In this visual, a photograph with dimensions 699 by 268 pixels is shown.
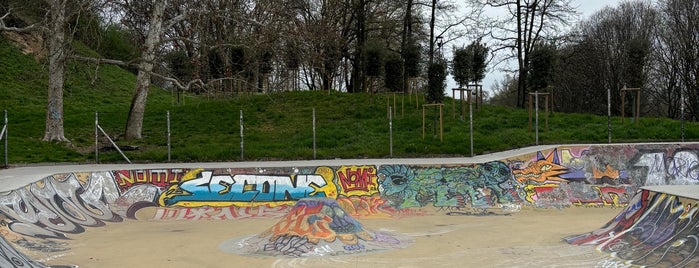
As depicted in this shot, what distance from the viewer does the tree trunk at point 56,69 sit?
20234mm

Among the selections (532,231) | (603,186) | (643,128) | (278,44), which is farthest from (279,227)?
(643,128)

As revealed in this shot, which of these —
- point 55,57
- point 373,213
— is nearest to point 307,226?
point 373,213

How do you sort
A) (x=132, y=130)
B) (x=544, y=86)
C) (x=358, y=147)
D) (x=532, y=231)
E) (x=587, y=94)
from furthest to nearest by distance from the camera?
(x=587, y=94) → (x=544, y=86) → (x=132, y=130) → (x=358, y=147) → (x=532, y=231)

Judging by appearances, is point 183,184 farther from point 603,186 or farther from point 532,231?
point 603,186

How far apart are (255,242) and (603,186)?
33.8 ft

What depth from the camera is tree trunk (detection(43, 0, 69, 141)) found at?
2023 cm

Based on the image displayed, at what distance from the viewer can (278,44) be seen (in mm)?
23469

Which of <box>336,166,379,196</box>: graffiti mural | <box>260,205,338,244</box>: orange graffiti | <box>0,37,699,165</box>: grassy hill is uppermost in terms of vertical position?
<box>0,37,699,165</box>: grassy hill

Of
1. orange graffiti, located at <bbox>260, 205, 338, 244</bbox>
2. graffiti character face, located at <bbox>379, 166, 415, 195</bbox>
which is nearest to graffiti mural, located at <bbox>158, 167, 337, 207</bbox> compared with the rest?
graffiti character face, located at <bbox>379, 166, 415, 195</bbox>

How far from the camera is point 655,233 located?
934 centimetres

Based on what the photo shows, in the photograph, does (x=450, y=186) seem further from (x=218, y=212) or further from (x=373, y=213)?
(x=218, y=212)

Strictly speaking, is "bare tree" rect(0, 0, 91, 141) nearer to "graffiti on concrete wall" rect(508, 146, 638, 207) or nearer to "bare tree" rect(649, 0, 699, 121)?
"graffiti on concrete wall" rect(508, 146, 638, 207)

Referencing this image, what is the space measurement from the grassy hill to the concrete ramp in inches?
348

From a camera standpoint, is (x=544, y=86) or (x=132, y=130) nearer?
(x=132, y=130)
